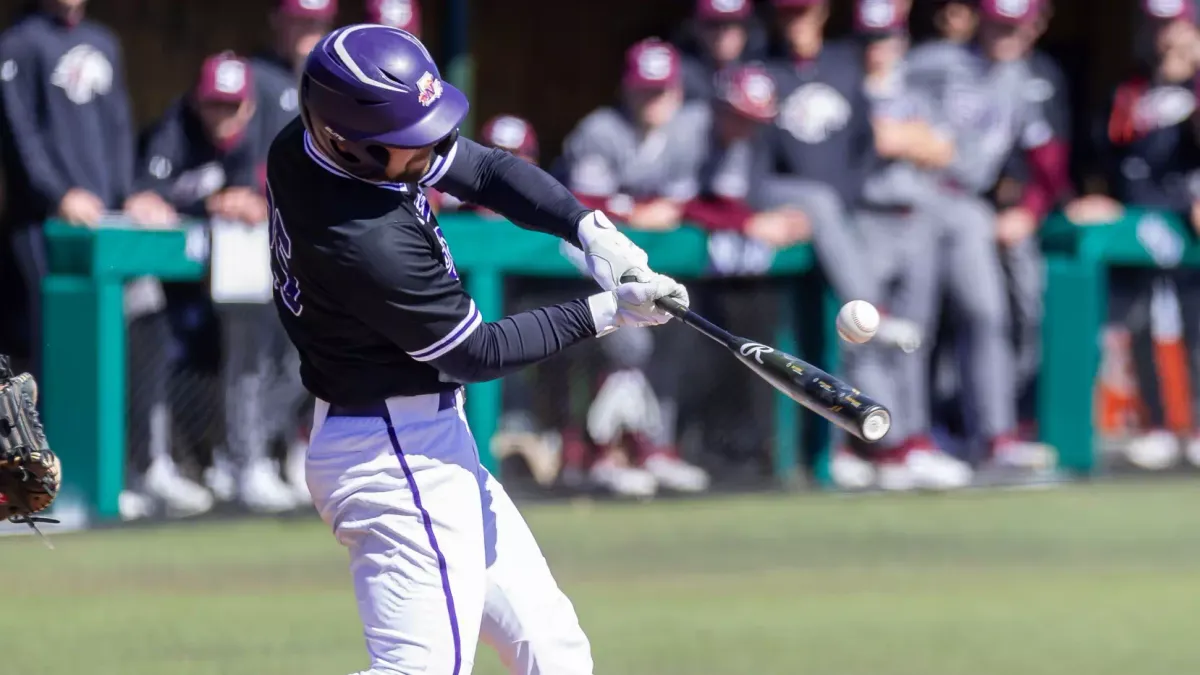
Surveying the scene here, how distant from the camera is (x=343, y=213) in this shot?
12.8ft

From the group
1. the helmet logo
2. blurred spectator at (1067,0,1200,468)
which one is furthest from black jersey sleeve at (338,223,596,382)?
blurred spectator at (1067,0,1200,468)

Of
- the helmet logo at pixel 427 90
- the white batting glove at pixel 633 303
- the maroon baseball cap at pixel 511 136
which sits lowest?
the maroon baseball cap at pixel 511 136

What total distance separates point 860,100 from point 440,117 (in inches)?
220

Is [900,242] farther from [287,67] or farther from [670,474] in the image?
[287,67]

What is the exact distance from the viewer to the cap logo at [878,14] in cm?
927

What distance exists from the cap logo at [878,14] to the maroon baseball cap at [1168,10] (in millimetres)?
1519

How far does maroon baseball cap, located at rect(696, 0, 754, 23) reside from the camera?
9328 millimetres

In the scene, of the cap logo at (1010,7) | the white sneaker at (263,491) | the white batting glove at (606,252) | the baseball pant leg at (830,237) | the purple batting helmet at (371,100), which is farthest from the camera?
the cap logo at (1010,7)

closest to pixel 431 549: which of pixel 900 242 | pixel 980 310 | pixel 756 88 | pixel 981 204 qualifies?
pixel 756 88

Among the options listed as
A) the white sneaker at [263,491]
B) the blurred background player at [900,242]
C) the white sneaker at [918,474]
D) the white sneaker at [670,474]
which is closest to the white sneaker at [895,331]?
the blurred background player at [900,242]

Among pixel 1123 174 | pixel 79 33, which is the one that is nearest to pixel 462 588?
pixel 79 33

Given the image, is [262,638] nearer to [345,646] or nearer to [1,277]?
[345,646]

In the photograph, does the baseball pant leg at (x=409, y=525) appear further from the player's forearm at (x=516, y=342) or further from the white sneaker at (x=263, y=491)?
the white sneaker at (x=263, y=491)

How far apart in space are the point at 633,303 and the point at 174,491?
457 centimetres
